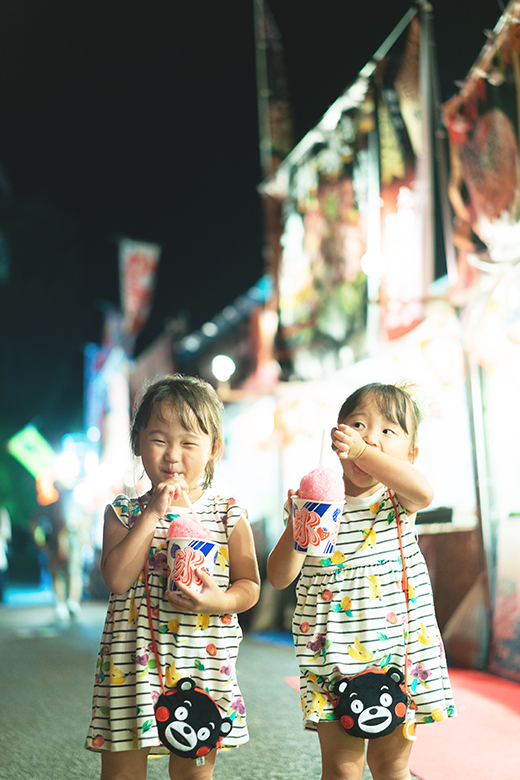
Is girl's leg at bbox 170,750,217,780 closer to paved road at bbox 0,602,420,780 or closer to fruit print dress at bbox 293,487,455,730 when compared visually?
fruit print dress at bbox 293,487,455,730

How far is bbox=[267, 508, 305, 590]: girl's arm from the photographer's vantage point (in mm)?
2129

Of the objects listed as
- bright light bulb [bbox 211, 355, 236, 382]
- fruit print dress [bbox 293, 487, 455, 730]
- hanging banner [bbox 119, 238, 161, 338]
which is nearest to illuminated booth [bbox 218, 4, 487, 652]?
bright light bulb [bbox 211, 355, 236, 382]

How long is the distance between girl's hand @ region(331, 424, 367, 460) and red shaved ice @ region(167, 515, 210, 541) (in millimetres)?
435

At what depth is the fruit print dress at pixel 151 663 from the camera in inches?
76.7

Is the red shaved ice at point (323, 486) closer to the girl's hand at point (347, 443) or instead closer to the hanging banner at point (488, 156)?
the girl's hand at point (347, 443)

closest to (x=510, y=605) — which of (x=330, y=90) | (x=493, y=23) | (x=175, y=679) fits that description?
(x=175, y=679)

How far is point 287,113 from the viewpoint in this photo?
31.2 feet

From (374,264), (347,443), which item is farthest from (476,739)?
(374,264)

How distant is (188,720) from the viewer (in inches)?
74.7

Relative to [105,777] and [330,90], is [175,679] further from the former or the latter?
[330,90]

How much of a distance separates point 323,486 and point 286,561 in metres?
0.32

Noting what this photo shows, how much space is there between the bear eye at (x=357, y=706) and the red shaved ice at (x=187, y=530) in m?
0.59

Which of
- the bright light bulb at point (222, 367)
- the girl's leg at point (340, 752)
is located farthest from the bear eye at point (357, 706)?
the bright light bulb at point (222, 367)

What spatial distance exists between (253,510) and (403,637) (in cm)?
947
